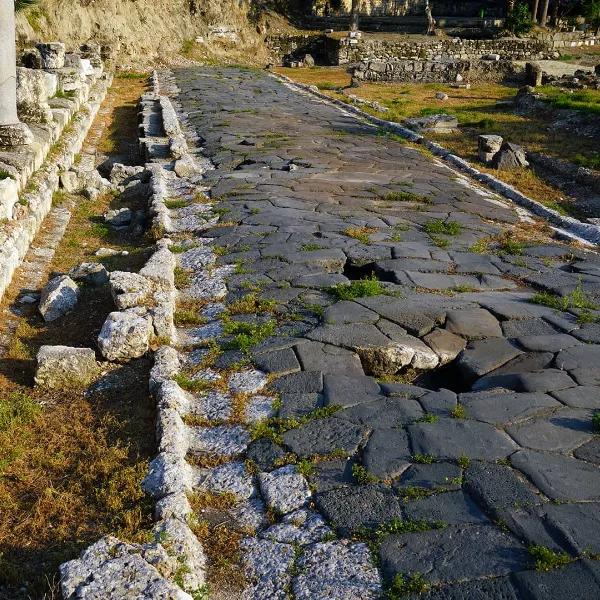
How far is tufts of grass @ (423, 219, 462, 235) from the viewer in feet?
25.7

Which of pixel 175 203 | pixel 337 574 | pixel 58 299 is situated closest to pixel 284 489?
pixel 337 574

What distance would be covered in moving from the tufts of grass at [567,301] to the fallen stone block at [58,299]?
12.7 ft

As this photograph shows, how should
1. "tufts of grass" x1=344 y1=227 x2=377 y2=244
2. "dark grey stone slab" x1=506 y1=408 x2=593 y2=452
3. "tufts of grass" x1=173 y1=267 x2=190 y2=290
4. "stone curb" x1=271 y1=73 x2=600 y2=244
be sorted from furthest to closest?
"stone curb" x1=271 y1=73 x2=600 y2=244 → "tufts of grass" x1=344 y1=227 x2=377 y2=244 → "tufts of grass" x1=173 y1=267 x2=190 y2=290 → "dark grey stone slab" x1=506 y1=408 x2=593 y2=452

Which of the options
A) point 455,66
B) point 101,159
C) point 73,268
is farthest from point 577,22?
point 73,268

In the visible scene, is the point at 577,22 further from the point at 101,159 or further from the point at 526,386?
the point at 526,386

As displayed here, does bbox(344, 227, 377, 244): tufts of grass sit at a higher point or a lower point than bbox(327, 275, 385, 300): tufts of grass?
higher

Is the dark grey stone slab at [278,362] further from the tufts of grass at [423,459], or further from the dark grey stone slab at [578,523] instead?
the dark grey stone slab at [578,523]

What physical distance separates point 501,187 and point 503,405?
6.95m

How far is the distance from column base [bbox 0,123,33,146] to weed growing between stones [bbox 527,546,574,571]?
784 centimetres

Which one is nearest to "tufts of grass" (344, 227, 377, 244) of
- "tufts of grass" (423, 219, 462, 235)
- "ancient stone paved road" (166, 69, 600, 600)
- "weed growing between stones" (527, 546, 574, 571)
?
"ancient stone paved road" (166, 69, 600, 600)

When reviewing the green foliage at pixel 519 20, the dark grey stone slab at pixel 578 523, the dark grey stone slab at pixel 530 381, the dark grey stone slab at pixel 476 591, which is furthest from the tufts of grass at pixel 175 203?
the green foliage at pixel 519 20

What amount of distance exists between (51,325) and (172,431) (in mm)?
2138

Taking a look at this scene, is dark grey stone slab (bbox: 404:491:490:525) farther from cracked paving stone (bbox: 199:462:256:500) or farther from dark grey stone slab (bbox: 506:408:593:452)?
cracked paving stone (bbox: 199:462:256:500)

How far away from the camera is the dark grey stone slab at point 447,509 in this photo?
322 centimetres
